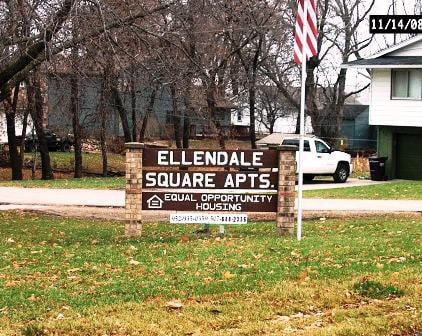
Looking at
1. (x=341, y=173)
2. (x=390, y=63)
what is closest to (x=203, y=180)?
(x=341, y=173)

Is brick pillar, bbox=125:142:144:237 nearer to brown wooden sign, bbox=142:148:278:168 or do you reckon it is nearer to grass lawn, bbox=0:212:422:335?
brown wooden sign, bbox=142:148:278:168

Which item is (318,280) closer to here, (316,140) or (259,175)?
(259,175)

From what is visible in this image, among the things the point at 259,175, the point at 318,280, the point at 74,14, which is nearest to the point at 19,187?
the point at 74,14

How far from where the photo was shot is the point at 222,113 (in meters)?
47.5

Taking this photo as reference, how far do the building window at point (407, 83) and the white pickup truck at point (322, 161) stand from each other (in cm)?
533

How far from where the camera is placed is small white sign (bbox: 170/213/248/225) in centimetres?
1313

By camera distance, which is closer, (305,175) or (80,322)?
(80,322)

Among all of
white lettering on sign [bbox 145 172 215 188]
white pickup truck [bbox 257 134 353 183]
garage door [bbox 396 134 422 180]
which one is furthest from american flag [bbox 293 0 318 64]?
garage door [bbox 396 134 422 180]

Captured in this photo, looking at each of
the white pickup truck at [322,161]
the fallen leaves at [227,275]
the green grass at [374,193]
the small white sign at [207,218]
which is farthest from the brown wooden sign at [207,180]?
the white pickup truck at [322,161]

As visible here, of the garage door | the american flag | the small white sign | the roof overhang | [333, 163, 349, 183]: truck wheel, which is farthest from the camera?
the garage door

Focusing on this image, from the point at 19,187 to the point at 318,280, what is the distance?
2318 centimetres
